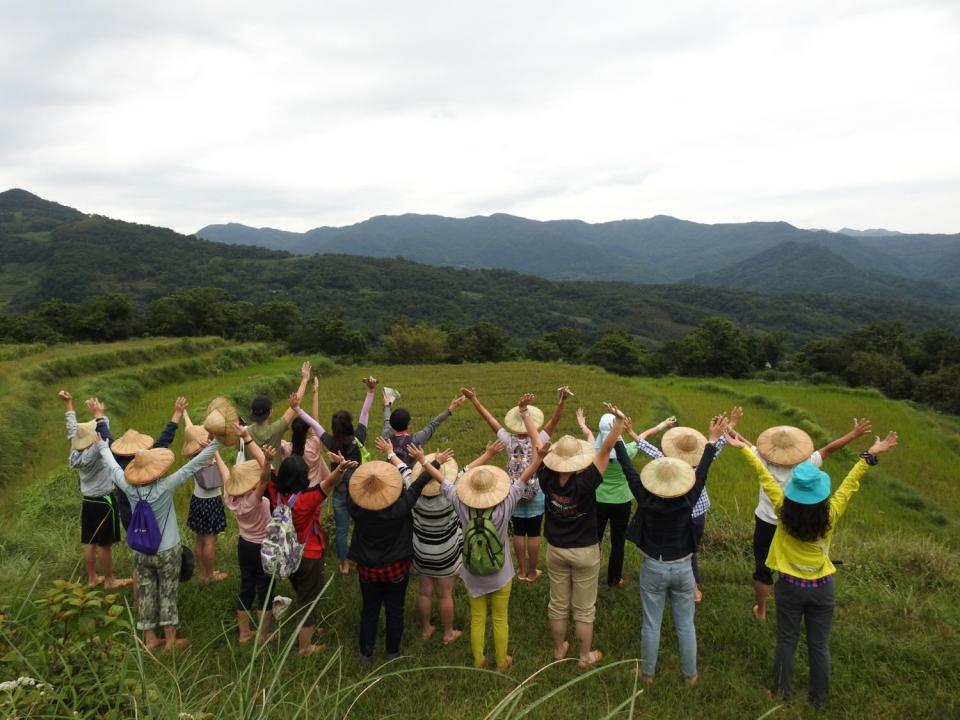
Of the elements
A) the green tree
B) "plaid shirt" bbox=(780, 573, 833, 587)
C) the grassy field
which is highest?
"plaid shirt" bbox=(780, 573, 833, 587)

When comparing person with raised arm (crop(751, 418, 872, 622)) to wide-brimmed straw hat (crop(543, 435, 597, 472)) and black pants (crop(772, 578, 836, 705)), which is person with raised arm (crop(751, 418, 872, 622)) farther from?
wide-brimmed straw hat (crop(543, 435, 597, 472))

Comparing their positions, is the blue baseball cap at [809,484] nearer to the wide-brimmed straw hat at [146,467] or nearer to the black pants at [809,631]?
the black pants at [809,631]

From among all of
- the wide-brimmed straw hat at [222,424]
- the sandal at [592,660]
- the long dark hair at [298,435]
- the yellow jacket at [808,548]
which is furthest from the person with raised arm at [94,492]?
the yellow jacket at [808,548]

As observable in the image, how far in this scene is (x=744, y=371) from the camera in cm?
3145

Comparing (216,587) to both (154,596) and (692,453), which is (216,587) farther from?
(692,453)

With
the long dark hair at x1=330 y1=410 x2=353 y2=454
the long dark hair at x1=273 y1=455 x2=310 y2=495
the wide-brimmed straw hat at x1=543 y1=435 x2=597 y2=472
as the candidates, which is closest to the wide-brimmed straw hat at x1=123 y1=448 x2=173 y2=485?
the long dark hair at x1=273 y1=455 x2=310 y2=495

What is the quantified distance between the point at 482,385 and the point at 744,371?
19.4m

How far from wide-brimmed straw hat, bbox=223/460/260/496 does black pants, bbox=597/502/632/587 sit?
3054mm

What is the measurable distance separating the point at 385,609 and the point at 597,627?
1.89 m

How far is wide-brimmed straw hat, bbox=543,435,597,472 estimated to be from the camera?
152 inches

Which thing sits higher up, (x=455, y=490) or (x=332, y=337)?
(x=455, y=490)

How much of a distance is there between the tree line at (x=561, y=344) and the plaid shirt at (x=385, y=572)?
29547 millimetres

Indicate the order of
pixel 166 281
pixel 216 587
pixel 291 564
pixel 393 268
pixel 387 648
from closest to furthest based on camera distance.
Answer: pixel 291 564, pixel 387 648, pixel 216 587, pixel 166 281, pixel 393 268

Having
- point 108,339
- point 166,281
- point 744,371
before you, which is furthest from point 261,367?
point 166,281
